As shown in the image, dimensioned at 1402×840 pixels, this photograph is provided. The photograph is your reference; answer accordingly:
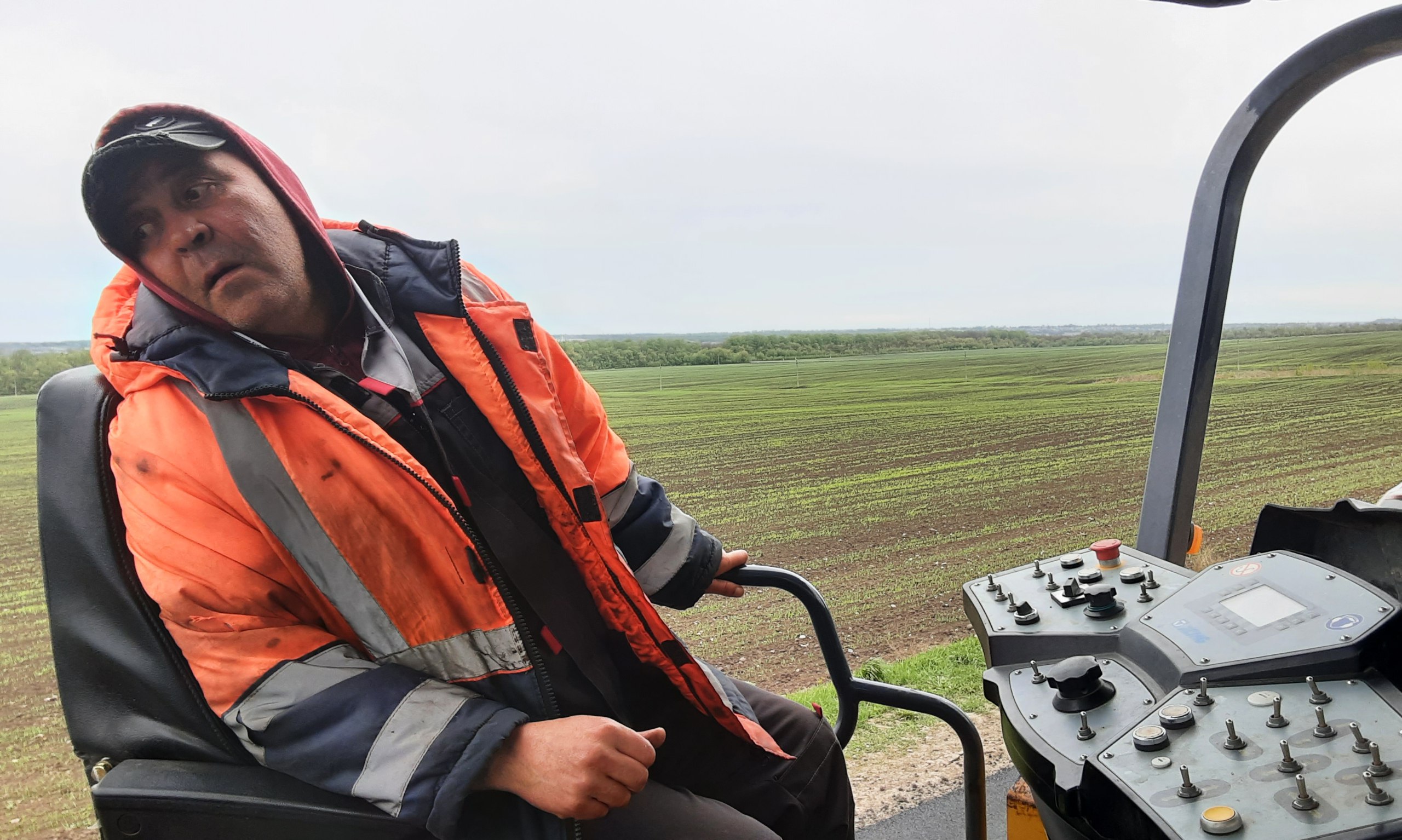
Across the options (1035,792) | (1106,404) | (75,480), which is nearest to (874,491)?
(1106,404)

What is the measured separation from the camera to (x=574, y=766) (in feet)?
2.58

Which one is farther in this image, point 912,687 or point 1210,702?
point 912,687

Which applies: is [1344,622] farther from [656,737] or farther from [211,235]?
[211,235]

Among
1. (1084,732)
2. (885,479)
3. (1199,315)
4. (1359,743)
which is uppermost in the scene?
(1199,315)

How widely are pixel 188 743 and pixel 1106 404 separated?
5984 mm

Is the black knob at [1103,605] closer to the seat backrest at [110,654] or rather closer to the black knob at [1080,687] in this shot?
the black knob at [1080,687]

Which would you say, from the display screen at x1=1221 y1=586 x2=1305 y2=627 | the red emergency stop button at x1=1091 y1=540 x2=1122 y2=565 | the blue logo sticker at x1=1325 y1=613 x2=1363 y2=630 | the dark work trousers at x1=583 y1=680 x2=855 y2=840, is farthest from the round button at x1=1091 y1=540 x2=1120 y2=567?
the dark work trousers at x1=583 y1=680 x2=855 y2=840

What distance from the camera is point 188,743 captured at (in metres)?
0.79

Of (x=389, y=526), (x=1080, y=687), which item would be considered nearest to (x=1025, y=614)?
(x=1080, y=687)

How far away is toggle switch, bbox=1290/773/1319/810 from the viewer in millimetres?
618

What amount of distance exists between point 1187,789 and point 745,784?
595mm

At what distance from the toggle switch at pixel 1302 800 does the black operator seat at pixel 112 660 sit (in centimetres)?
69

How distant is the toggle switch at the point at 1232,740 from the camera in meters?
0.70

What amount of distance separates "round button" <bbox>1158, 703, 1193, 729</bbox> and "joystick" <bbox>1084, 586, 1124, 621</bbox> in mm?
234
